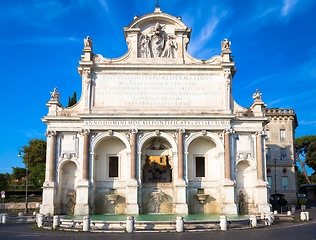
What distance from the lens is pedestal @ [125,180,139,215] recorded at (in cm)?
3259

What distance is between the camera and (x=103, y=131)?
1361 inches

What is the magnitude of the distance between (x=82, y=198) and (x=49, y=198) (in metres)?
3.49

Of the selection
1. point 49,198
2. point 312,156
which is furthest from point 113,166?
point 312,156

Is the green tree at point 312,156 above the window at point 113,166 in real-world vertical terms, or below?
above

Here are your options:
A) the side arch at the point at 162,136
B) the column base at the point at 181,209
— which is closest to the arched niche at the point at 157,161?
the side arch at the point at 162,136

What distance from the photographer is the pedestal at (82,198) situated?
32.5m

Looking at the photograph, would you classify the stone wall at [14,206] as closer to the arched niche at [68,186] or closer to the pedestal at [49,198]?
the arched niche at [68,186]

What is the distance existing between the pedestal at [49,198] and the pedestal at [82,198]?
2562 millimetres

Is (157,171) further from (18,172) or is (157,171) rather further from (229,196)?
(18,172)

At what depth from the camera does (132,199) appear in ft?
108

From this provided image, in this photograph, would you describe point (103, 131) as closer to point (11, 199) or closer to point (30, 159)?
point (11, 199)

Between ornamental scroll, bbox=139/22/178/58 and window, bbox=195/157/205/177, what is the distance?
1139 cm

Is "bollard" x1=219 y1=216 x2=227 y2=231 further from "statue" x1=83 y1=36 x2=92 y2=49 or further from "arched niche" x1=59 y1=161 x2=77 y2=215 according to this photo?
"statue" x1=83 y1=36 x2=92 y2=49

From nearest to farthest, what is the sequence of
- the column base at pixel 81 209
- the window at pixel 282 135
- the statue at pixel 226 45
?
the column base at pixel 81 209
the statue at pixel 226 45
the window at pixel 282 135
